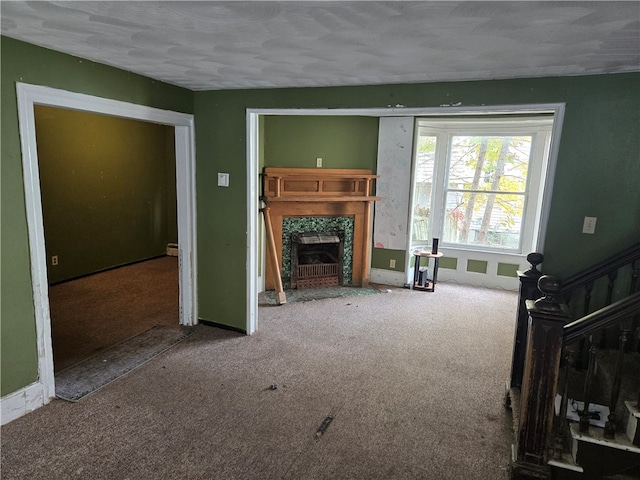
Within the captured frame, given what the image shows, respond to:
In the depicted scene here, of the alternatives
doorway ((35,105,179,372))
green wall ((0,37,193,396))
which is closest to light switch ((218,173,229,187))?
green wall ((0,37,193,396))

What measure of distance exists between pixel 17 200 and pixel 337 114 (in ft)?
7.11

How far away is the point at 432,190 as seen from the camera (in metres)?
5.34

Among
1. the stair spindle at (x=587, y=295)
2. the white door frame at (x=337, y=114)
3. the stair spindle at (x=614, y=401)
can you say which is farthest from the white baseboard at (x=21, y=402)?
the stair spindle at (x=587, y=295)

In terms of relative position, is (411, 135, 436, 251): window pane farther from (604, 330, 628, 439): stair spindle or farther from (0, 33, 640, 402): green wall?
(604, 330, 628, 439): stair spindle

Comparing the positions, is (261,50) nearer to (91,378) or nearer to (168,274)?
(91,378)

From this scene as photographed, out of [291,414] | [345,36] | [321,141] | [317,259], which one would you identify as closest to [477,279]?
[317,259]

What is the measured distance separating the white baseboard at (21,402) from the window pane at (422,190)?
14.0 ft

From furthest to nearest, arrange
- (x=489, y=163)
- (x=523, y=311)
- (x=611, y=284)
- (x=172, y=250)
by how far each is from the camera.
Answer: (x=172, y=250) → (x=489, y=163) → (x=523, y=311) → (x=611, y=284)

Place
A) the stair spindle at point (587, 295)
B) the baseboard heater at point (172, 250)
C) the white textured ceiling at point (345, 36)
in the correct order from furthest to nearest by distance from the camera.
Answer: the baseboard heater at point (172, 250) → the stair spindle at point (587, 295) → the white textured ceiling at point (345, 36)

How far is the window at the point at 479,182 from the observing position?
4.96m

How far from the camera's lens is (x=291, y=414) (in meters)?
2.45

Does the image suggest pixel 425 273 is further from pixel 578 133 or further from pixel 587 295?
pixel 578 133

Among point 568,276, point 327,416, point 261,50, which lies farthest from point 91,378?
point 568,276

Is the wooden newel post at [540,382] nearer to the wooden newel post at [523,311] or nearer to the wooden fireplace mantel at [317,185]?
the wooden newel post at [523,311]
